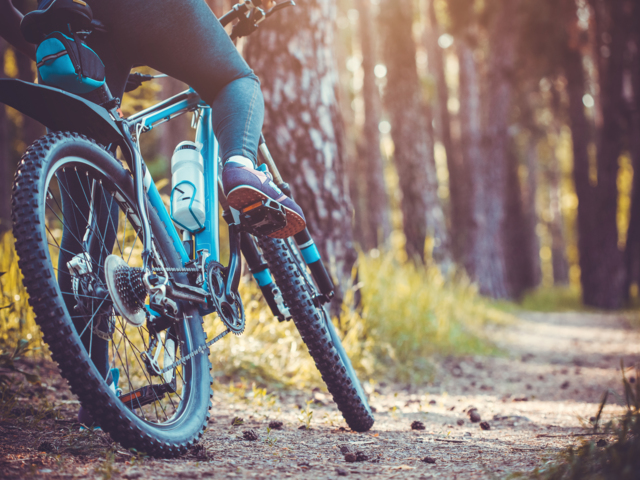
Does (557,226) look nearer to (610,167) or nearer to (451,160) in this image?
(451,160)

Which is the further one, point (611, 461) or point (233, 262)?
point (233, 262)

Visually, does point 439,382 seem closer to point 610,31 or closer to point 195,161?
point 195,161

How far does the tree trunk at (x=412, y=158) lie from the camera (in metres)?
8.36

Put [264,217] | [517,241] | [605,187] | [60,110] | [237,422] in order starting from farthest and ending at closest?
[517,241] → [605,187] → [237,422] → [264,217] → [60,110]

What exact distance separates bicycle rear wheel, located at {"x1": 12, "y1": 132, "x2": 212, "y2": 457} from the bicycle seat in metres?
0.44

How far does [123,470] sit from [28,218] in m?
0.83

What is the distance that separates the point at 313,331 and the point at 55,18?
1612 millimetres

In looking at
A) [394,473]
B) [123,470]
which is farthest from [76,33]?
[394,473]

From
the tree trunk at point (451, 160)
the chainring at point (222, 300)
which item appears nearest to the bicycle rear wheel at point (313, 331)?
the chainring at point (222, 300)

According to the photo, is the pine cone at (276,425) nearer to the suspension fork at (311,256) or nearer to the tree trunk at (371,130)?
the suspension fork at (311,256)

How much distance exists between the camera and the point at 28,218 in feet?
4.84

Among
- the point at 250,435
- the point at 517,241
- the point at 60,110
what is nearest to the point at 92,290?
the point at 60,110

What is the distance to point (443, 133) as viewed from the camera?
1358 cm

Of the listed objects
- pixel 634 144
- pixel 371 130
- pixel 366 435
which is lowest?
pixel 366 435
